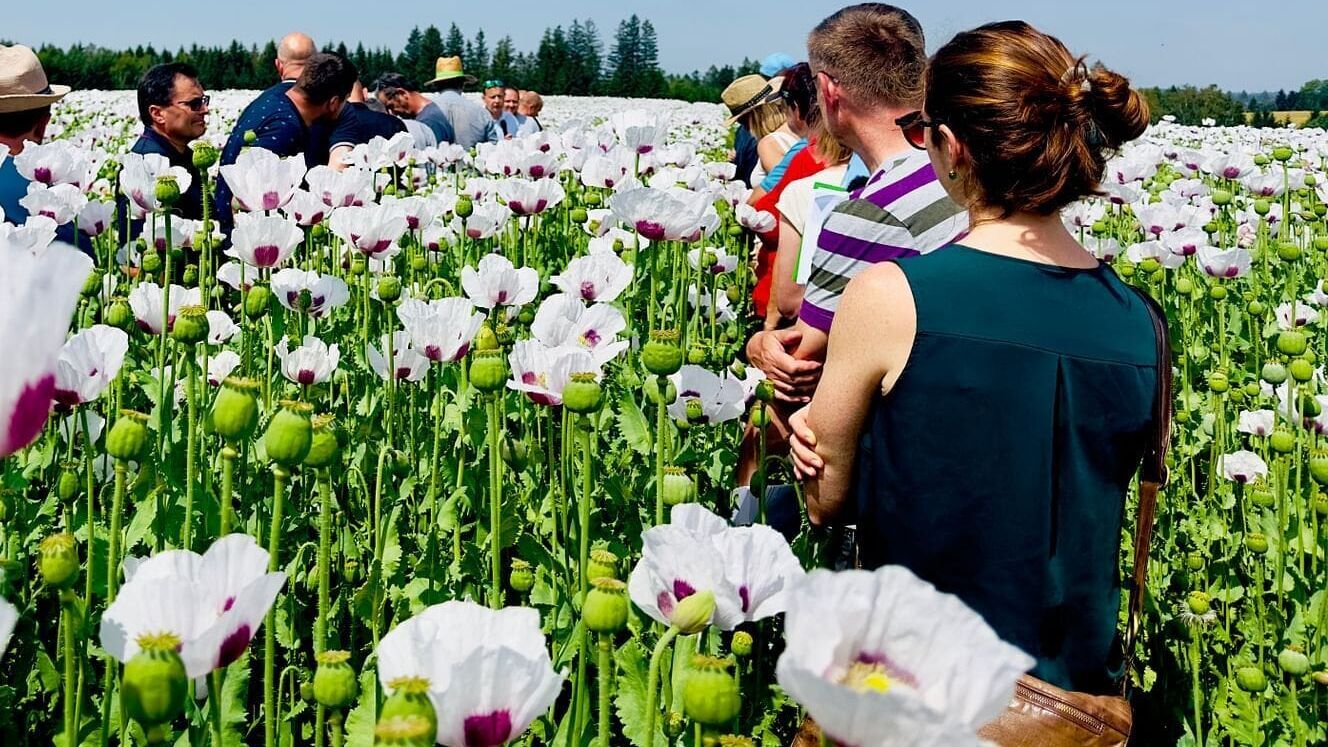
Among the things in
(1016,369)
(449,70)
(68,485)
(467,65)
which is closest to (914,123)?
(1016,369)

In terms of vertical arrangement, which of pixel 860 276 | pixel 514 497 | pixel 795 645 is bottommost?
pixel 514 497

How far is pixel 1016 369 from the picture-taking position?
1.55 m

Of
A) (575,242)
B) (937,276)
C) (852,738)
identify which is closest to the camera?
(852,738)

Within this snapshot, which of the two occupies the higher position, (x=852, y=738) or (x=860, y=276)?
(x=860, y=276)

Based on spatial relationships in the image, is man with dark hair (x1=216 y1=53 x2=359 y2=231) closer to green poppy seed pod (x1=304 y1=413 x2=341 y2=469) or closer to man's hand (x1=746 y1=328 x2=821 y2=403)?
man's hand (x1=746 y1=328 x2=821 y2=403)

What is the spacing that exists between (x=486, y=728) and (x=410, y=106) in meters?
7.32

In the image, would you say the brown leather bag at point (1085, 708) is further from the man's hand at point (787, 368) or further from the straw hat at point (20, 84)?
the straw hat at point (20, 84)

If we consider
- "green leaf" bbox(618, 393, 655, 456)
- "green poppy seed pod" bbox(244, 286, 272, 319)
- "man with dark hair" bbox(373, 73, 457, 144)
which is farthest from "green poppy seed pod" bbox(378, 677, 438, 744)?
"man with dark hair" bbox(373, 73, 457, 144)

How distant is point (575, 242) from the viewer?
5656 millimetres

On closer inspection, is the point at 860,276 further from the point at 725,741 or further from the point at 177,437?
the point at 177,437

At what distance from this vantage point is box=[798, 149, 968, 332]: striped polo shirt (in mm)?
2143

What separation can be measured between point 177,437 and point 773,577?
6.11ft

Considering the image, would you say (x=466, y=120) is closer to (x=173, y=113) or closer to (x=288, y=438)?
(x=173, y=113)

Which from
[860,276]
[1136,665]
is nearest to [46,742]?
[860,276]
